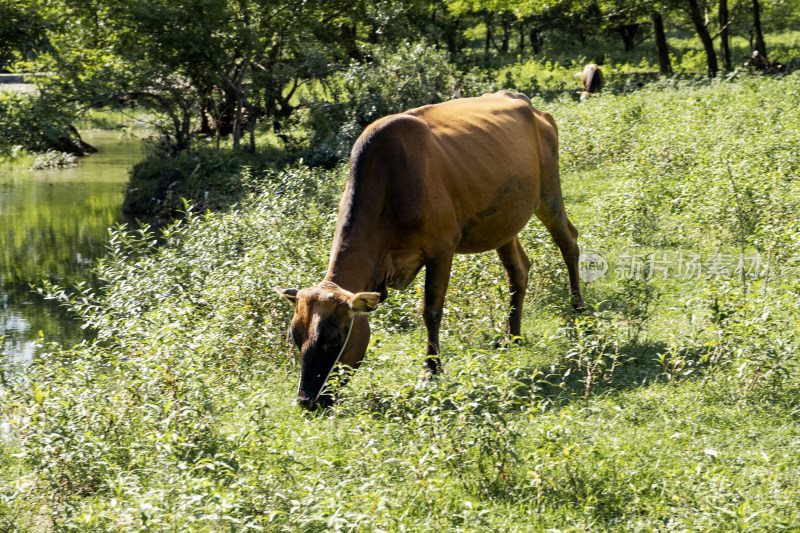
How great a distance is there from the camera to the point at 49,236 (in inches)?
676

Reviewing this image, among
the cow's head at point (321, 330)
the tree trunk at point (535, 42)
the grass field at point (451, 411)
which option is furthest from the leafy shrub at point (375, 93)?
the tree trunk at point (535, 42)

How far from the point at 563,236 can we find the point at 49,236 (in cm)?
1280

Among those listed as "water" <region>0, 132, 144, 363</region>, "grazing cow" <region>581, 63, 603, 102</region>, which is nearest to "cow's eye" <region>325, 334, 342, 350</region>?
"water" <region>0, 132, 144, 363</region>

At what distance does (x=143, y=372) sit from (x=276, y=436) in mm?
1355

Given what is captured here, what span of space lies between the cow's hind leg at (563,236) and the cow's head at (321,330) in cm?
322

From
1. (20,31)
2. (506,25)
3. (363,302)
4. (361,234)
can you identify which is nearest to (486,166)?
(361,234)

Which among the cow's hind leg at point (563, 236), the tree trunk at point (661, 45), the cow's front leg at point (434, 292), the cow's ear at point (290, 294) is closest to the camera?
the cow's ear at point (290, 294)

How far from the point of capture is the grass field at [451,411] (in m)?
4.43

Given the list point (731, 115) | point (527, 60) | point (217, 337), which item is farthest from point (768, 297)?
point (527, 60)

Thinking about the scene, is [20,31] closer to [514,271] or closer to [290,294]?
[514,271]

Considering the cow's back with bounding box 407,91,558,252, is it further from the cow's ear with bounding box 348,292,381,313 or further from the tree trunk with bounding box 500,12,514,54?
the tree trunk with bounding box 500,12,514,54

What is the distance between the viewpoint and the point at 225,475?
16.5 feet

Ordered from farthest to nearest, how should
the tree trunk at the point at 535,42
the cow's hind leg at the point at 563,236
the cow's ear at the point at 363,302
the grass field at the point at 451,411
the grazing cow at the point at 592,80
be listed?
the tree trunk at the point at 535,42 → the grazing cow at the point at 592,80 → the cow's hind leg at the point at 563,236 → the cow's ear at the point at 363,302 → the grass field at the point at 451,411

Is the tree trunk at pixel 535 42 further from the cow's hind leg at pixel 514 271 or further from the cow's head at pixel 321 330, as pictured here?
the cow's head at pixel 321 330
